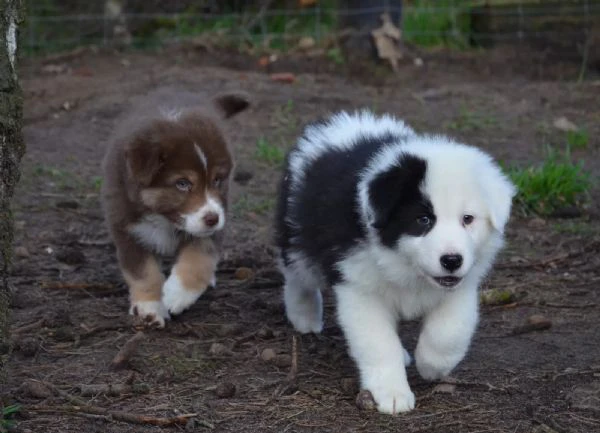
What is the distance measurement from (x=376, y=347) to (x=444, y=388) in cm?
34

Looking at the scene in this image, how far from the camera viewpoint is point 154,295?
504 centimetres

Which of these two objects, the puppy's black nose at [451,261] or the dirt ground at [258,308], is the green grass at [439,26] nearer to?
the dirt ground at [258,308]

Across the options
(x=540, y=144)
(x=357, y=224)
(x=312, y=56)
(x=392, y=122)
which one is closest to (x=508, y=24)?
(x=312, y=56)

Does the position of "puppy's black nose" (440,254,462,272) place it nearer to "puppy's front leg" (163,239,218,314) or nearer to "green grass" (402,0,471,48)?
"puppy's front leg" (163,239,218,314)

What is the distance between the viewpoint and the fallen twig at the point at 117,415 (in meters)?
3.74

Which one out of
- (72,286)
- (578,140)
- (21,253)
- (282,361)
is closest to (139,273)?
(72,286)

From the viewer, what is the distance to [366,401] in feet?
12.8

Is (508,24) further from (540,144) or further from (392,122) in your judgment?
(392,122)

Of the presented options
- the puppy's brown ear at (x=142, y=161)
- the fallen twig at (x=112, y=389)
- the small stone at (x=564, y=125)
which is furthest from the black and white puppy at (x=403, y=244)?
the small stone at (x=564, y=125)

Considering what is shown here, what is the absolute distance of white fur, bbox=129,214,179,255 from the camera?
16.6ft

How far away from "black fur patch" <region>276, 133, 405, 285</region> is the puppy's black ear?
0.16 meters

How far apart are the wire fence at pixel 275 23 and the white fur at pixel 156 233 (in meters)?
5.31

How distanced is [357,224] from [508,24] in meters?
7.06

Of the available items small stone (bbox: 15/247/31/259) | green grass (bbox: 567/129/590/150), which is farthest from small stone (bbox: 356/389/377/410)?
green grass (bbox: 567/129/590/150)
